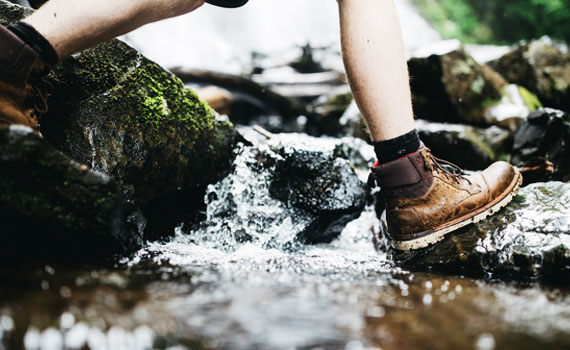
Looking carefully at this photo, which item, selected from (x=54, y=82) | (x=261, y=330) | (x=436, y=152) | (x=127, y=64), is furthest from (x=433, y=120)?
(x=261, y=330)

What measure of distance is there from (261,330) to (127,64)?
6.99 ft

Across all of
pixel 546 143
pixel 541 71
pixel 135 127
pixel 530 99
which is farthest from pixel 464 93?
pixel 135 127

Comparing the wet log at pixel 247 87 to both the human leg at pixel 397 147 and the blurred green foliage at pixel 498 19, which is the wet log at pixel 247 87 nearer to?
the human leg at pixel 397 147

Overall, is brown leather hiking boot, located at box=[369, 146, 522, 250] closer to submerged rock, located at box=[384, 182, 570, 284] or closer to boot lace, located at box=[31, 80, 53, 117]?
submerged rock, located at box=[384, 182, 570, 284]

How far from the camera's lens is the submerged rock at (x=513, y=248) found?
177 centimetres

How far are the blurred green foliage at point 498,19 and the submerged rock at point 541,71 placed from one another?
1665 centimetres

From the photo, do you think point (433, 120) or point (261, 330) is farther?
point (433, 120)

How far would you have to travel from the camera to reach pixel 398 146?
6.10 ft

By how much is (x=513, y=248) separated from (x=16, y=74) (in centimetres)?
239

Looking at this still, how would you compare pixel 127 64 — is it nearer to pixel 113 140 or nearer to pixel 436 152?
pixel 113 140

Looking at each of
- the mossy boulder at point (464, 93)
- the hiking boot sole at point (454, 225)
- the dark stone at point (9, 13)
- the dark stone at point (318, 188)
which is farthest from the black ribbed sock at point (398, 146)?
the mossy boulder at point (464, 93)

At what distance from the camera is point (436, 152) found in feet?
16.8

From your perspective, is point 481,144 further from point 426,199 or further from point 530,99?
point 426,199

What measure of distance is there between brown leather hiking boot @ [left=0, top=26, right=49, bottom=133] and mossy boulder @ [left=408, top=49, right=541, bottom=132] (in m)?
5.12
